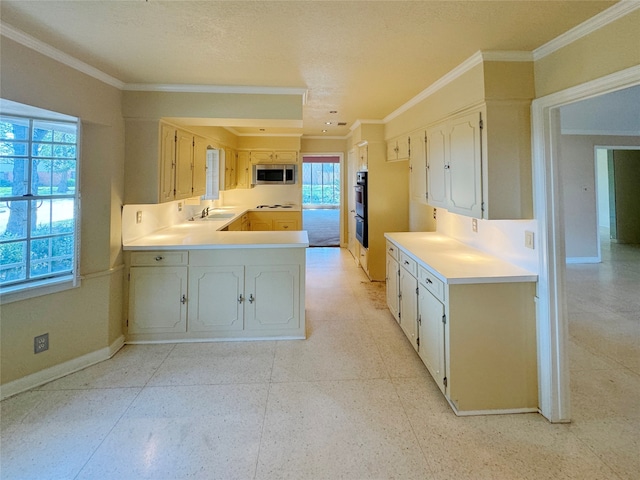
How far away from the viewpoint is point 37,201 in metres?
2.24

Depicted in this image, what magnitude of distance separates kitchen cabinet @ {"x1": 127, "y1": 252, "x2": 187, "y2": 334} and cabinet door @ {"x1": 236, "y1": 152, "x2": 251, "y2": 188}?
3737 mm

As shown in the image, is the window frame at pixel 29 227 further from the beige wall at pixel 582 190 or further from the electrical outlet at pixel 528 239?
the beige wall at pixel 582 190

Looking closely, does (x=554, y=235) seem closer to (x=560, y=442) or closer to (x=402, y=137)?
(x=560, y=442)

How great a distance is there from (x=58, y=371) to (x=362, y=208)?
4.00 m

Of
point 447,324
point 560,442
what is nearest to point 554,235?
point 447,324

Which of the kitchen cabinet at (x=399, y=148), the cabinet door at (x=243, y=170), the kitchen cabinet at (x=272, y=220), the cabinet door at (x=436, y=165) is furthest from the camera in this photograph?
the cabinet door at (x=243, y=170)

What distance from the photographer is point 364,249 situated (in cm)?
504

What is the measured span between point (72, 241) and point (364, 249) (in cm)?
376

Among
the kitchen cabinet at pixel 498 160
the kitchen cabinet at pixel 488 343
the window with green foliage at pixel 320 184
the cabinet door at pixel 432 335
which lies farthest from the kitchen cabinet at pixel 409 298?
the window with green foliage at pixel 320 184

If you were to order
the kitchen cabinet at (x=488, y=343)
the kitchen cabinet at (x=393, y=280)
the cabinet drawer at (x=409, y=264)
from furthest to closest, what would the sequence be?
1. the kitchen cabinet at (x=393, y=280)
2. the cabinet drawer at (x=409, y=264)
3. the kitchen cabinet at (x=488, y=343)

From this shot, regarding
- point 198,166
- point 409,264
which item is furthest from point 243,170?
point 409,264

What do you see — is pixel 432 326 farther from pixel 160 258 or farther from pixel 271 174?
pixel 271 174

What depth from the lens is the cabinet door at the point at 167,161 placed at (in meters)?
2.92

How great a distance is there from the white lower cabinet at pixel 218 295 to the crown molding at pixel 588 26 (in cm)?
229
